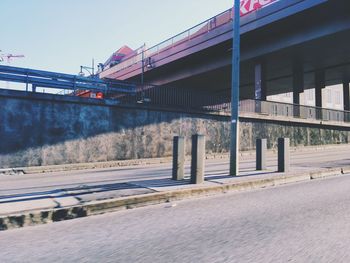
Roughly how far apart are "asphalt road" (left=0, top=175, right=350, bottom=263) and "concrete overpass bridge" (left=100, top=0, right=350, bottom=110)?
16.3 meters

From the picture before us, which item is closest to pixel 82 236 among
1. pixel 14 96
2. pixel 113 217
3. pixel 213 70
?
pixel 113 217

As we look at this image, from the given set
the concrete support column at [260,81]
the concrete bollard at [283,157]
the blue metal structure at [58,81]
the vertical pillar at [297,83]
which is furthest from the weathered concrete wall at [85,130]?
the vertical pillar at [297,83]

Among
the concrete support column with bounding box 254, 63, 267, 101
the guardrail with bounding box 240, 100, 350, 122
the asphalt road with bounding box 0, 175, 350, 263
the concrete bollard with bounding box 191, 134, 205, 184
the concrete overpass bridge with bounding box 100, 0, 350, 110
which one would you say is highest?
the concrete overpass bridge with bounding box 100, 0, 350, 110

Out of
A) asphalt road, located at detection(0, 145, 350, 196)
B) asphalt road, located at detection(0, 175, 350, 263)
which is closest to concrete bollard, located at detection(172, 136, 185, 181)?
asphalt road, located at detection(0, 145, 350, 196)

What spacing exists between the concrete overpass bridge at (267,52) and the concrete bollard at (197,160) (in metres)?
13.9

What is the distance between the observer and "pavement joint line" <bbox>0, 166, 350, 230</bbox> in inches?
189

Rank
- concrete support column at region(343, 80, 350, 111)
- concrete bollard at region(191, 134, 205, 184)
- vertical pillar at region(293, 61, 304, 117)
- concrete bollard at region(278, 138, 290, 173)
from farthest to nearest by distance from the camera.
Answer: concrete support column at region(343, 80, 350, 111)
vertical pillar at region(293, 61, 304, 117)
concrete bollard at region(278, 138, 290, 173)
concrete bollard at region(191, 134, 205, 184)

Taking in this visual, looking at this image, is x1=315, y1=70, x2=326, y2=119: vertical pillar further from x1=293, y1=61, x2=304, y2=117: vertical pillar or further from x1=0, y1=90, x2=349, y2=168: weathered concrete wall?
x1=0, y1=90, x2=349, y2=168: weathered concrete wall

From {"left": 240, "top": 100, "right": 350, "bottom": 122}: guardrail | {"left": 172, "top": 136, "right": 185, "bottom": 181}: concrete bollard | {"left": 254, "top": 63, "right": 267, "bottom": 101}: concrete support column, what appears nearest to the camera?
{"left": 172, "top": 136, "right": 185, "bottom": 181}: concrete bollard

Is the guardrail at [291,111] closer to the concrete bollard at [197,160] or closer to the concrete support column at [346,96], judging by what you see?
the concrete support column at [346,96]

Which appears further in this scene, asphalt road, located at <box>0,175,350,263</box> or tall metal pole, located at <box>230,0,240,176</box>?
tall metal pole, located at <box>230,0,240,176</box>

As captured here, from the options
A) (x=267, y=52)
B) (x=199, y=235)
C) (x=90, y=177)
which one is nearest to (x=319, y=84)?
(x=267, y=52)

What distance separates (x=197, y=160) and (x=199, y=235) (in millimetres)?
3515

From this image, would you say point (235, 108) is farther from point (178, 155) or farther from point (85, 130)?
point (85, 130)
